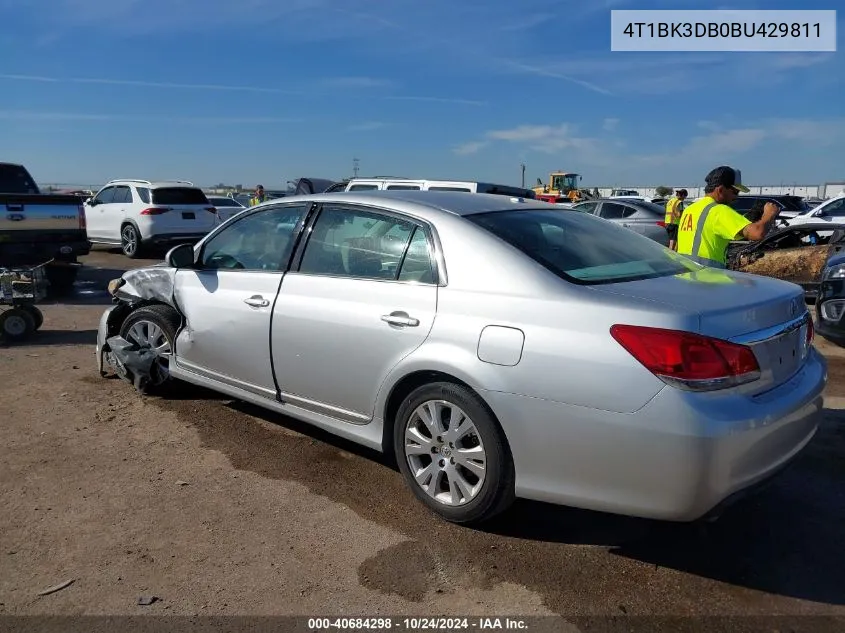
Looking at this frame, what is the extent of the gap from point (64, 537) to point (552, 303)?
8.18ft

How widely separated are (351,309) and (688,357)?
1755mm

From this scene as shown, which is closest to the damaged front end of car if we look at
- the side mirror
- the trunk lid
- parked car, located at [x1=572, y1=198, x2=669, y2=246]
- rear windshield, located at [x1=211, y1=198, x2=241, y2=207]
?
the side mirror

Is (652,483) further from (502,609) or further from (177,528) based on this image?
(177,528)

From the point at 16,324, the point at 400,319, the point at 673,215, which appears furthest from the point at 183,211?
the point at 400,319

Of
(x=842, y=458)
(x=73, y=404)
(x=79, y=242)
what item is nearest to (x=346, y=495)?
(x=73, y=404)

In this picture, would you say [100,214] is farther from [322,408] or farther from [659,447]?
[659,447]

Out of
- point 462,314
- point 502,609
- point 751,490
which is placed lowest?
point 502,609

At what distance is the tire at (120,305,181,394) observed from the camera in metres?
5.04

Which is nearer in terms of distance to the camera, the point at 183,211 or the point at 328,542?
the point at 328,542

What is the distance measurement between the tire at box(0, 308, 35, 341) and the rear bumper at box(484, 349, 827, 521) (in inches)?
239

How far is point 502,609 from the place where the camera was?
2744 millimetres

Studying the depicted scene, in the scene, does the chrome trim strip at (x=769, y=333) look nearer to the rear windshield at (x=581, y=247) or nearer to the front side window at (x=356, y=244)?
the rear windshield at (x=581, y=247)

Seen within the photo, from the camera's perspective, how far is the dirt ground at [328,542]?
280 cm

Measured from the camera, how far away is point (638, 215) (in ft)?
53.2
